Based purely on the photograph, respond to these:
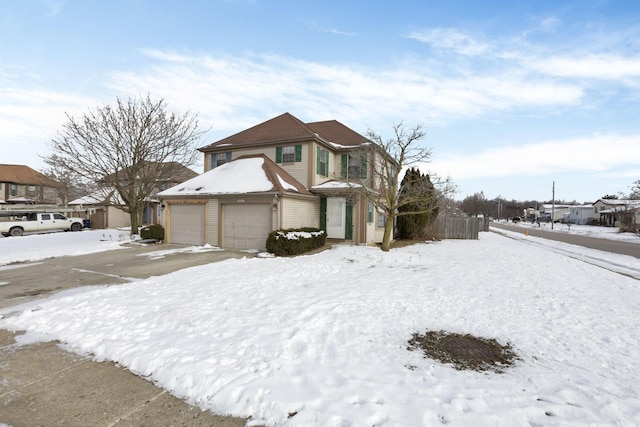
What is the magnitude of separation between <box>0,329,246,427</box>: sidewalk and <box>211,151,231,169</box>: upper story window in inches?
599

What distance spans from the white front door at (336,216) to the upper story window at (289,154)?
2880mm

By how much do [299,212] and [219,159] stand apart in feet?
23.9

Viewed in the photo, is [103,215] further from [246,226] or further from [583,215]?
[583,215]

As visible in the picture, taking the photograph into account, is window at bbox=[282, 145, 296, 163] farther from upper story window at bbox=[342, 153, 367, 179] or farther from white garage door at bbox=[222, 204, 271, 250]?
white garage door at bbox=[222, 204, 271, 250]

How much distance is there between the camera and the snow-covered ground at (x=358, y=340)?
2.94 m

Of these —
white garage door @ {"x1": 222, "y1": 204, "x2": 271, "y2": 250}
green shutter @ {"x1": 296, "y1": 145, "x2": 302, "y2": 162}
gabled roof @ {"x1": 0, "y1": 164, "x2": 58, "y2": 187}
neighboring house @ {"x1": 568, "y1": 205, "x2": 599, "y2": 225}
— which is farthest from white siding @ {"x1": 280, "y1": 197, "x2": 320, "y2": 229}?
neighboring house @ {"x1": 568, "y1": 205, "x2": 599, "y2": 225}

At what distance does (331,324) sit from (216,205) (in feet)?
37.7

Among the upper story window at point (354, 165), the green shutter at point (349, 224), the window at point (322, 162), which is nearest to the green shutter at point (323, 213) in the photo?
the green shutter at point (349, 224)

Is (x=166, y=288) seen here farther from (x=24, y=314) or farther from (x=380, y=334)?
(x=380, y=334)

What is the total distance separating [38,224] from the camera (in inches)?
898

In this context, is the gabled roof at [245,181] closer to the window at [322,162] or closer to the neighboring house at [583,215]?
the window at [322,162]

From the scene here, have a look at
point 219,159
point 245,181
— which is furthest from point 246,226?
point 219,159

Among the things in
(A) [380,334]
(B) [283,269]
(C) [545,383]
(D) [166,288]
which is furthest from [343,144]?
(C) [545,383]

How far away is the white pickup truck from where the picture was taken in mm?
21359
